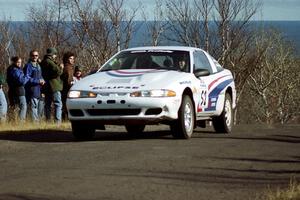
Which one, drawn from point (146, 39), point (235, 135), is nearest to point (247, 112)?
point (146, 39)

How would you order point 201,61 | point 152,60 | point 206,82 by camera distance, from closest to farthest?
1. point 152,60
2. point 206,82
3. point 201,61

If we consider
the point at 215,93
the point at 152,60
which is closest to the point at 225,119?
the point at 215,93

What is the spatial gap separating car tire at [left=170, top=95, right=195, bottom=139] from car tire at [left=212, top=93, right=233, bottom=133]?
1.71m

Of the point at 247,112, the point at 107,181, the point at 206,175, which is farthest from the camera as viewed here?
the point at 247,112

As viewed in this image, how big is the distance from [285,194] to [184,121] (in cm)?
537

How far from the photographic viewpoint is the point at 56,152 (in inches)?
433

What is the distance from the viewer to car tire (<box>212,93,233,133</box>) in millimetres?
14828

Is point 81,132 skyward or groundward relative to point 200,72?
groundward

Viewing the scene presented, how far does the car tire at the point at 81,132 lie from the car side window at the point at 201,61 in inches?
84.2

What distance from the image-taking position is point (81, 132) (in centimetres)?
1302

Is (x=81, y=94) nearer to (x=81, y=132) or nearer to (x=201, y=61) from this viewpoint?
(x=81, y=132)

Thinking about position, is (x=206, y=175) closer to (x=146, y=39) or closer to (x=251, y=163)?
(x=251, y=163)

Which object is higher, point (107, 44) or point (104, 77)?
point (104, 77)

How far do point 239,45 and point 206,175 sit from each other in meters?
32.5
